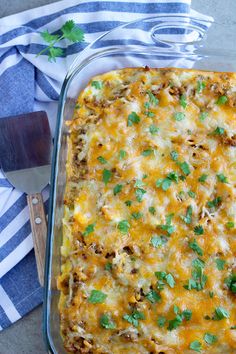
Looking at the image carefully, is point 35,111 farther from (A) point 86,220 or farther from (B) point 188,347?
(B) point 188,347

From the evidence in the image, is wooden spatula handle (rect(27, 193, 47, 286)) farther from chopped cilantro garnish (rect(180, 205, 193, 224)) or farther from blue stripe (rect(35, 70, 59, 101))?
chopped cilantro garnish (rect(180, 205, 193, 224))

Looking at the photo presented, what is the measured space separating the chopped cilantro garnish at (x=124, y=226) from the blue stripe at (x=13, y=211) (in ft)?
1.97

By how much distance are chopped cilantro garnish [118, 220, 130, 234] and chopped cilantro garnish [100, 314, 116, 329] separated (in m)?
0.36

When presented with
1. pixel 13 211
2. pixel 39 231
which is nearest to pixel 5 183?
pixel 13 211

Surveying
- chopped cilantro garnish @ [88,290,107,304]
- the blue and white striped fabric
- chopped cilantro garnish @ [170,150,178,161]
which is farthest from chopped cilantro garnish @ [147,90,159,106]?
chopped cilantro garnish @ [88,290,107,304]

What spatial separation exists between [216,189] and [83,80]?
831 mm

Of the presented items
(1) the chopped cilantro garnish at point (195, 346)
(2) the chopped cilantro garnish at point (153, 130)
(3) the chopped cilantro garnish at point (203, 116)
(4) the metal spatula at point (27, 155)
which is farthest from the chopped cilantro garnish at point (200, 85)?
(1) the chopped cilantro garnish at point (195, 346)

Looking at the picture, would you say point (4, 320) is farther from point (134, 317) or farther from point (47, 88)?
point (47, 88)

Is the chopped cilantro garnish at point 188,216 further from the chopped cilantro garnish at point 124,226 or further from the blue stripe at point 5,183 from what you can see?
the blue stripe at point 5,183

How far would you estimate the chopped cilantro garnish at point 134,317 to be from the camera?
98.2 inches

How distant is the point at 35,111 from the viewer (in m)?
2.95

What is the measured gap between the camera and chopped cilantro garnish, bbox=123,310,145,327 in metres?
2.49

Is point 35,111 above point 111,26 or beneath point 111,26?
beneath

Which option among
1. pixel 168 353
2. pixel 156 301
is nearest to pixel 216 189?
pixel 156 301
